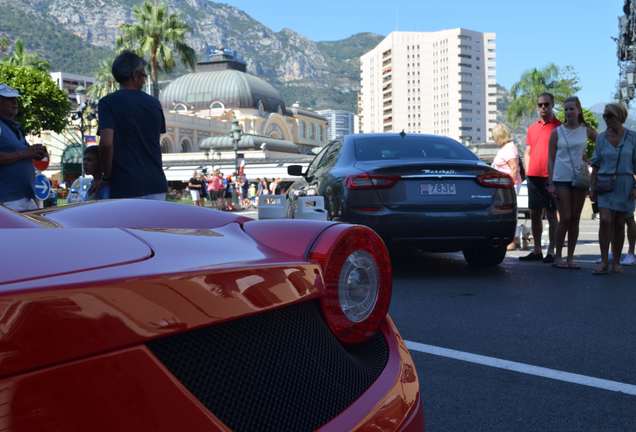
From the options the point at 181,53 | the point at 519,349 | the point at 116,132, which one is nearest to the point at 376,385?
the point at 519,349

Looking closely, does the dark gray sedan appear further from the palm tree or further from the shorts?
the palm tree

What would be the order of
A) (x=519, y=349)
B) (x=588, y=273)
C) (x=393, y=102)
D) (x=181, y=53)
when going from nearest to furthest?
(x=519, y=349) < (x=588, y=273) < (x=181, y=53) < (x=393, y=102)

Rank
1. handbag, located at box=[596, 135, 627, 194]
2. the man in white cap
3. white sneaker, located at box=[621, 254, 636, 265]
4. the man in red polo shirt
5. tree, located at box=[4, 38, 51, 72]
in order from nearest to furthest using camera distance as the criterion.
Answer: the man in white cap → handbag, located at box=[596, 135, 627, 194] → white sneaker, located at box=[621, 254, 636, 265] → the man in red polo shirt → tree, located at box=[4, 38, 51, 72]

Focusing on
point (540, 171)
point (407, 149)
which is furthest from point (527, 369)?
point (540, 171)

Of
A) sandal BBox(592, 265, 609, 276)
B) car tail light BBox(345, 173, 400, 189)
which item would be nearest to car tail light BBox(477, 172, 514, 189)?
car tail light BBox(345, 173, 400, 189)

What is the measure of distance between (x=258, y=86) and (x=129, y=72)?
11474 cm

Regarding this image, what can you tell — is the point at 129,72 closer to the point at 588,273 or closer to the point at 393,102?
the point at 588,273

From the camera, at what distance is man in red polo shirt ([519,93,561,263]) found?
7.86 m

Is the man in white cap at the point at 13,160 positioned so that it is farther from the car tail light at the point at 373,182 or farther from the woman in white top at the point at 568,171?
the woman in white top at the point at 568,171

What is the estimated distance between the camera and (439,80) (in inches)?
7402

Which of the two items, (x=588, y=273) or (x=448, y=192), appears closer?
(x=448, y=192)

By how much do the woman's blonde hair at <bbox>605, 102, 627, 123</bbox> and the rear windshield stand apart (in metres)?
1.22

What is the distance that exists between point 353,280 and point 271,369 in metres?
0.39

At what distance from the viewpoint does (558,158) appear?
23.7ft
